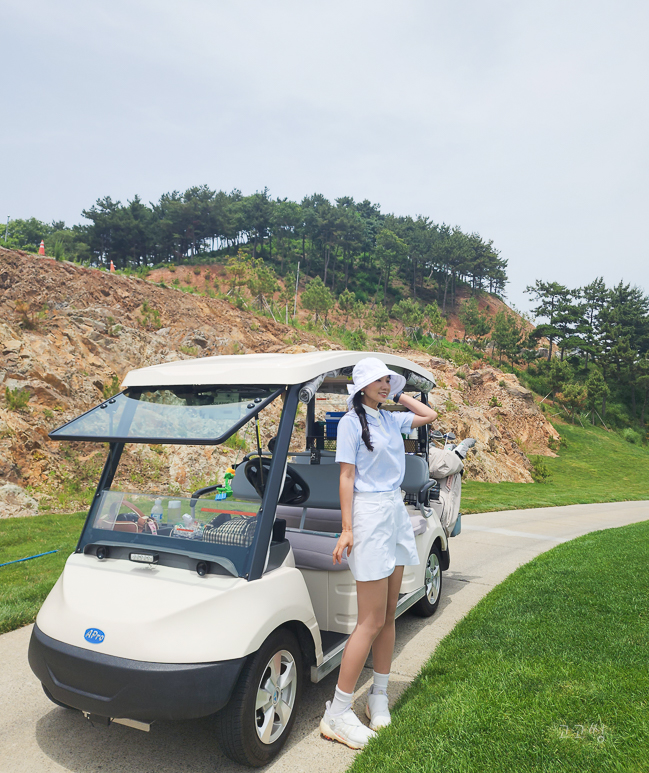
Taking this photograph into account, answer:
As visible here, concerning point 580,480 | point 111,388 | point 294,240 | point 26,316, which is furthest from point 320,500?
point 294,240

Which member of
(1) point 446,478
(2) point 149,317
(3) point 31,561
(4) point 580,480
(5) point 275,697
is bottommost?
(4) point 580,480

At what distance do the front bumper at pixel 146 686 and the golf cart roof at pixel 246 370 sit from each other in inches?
57.0

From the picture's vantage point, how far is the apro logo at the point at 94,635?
2.66 meters

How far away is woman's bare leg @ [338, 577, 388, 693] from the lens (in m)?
3.09

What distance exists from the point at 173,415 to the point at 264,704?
1.62 metres

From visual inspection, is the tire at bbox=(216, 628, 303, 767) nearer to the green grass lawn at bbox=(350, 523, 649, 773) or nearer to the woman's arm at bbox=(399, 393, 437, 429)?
the green grass lawn at bbox=(350, 523, 649, 773)

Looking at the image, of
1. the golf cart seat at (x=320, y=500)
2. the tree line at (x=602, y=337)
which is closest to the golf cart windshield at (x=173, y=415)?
the golf cart seat at (x=320, y=500)

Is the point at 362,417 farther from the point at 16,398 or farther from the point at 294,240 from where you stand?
the point at 294,240

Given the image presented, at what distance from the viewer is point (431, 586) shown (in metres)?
5.27

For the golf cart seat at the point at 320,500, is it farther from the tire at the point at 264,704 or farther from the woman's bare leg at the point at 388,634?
the tire at the point at 264,704

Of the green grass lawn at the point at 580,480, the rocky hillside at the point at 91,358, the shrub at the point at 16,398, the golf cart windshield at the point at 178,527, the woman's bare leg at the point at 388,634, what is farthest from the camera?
the green grass lawn at the point at 580,480

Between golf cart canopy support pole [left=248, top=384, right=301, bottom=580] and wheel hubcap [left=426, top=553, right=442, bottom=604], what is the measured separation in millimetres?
2504

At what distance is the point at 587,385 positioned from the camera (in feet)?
158

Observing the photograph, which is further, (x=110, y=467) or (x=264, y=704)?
(x=110, y=467)
